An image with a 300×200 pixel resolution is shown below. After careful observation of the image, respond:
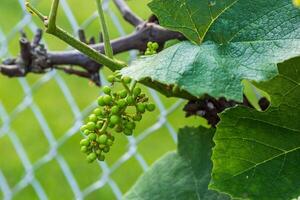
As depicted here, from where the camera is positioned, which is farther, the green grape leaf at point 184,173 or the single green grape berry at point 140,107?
the green grape leaf at point 184,173

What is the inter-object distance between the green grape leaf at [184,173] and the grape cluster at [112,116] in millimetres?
261

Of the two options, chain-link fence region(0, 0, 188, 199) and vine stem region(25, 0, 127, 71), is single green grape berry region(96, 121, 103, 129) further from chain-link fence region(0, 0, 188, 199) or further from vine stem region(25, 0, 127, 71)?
chain-link fence region(0, 0, 188, 199)

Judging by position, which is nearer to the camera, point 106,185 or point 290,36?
point 290,36

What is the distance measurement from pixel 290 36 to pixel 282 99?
0.30 ft

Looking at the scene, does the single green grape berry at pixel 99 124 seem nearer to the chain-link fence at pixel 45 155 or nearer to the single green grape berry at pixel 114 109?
the single green grape berry at pixel 114 109

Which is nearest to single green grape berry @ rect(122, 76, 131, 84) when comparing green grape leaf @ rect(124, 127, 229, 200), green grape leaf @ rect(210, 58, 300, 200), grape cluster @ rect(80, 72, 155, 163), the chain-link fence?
grape cluster @ rect(80, 72, 155, 163)

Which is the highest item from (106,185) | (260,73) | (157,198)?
(260,73)

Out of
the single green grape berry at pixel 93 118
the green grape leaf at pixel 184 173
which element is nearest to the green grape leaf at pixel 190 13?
the single green grape berry at pixel 93 118

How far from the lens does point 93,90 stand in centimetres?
280

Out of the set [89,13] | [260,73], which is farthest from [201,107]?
[89,13]

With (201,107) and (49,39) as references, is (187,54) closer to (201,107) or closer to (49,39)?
(201,107)

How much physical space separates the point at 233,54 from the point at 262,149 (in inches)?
5.0

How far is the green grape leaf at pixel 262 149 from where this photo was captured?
2.56 ft

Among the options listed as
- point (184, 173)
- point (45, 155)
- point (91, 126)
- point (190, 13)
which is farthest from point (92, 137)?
point (45, 155)
